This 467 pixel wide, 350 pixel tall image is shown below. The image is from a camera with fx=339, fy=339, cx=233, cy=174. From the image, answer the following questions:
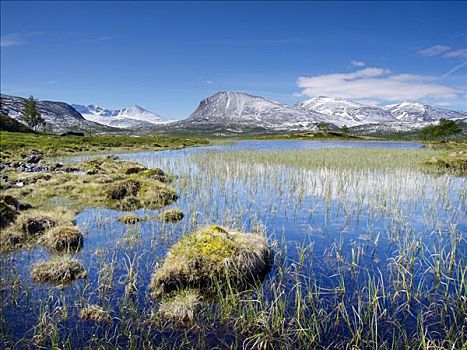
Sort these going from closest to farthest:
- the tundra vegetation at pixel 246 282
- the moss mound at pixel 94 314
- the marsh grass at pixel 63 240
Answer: the tundra vegetation at pixel 246 282, the moss mound at pixel 94 314, the marsh grass at pixel 63 240

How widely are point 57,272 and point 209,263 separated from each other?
14.5ft

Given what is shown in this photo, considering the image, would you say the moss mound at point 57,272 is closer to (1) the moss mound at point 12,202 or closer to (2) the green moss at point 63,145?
(1) the moss mound at point 12,202

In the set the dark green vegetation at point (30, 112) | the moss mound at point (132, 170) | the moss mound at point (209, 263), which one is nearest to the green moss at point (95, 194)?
the moss mound at point (132, 170)

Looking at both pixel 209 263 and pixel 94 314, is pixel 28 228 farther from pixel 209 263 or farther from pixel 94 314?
pixel 209 263

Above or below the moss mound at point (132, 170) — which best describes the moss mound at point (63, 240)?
below

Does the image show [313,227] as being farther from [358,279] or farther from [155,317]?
[155,317]

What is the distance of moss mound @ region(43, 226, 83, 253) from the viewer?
12.3 meters

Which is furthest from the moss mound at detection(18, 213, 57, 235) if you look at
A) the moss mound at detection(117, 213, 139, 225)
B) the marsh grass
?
the moss mound at detection(117, 213, 139, 225)

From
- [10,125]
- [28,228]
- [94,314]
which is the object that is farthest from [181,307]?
[10,125]

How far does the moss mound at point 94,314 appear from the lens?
782 cm

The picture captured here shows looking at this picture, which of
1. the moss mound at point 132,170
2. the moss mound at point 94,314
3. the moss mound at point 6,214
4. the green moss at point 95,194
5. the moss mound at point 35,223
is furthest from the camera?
the moss mound at point 132,170

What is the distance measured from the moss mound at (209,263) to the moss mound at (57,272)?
2456mm

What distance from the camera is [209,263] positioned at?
977 centimetres

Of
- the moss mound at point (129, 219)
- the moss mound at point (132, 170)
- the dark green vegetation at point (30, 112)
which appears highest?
the dark green vegetation at point (30, 112)
